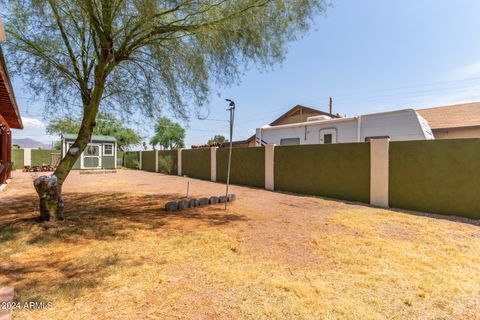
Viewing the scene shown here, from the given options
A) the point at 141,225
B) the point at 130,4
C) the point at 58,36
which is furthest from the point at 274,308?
the point at 58,36

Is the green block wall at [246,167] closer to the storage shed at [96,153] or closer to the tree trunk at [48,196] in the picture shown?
the tree trunk at [48,196]

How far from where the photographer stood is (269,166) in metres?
10.6

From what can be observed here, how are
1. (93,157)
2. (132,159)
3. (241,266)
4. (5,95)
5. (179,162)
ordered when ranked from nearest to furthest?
1. (241,266)
2. (5,95)
3. (179,162)
4. (93,157)
5. (132,159)

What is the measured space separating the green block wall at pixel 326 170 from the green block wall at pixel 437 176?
85cm

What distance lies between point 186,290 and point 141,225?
2713 mm

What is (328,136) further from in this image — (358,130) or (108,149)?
(108,149)

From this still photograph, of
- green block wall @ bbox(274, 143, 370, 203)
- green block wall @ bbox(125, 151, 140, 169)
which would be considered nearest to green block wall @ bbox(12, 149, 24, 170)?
green block wall @ bbox(125, 151, 140, 169)

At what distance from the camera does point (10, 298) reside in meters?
2.29

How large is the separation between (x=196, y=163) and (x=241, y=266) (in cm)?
1266

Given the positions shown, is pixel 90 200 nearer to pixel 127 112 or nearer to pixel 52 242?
pixel 127 112

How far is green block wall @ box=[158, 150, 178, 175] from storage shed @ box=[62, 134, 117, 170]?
16.0ft

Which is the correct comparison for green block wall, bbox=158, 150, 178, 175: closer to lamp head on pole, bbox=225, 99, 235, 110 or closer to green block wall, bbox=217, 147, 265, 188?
green block wall, bbox=217, 147, 265, 188

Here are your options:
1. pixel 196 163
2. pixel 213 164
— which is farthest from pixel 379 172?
pixel 196 163

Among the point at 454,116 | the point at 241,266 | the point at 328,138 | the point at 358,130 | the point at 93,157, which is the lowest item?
the point at 241,266
